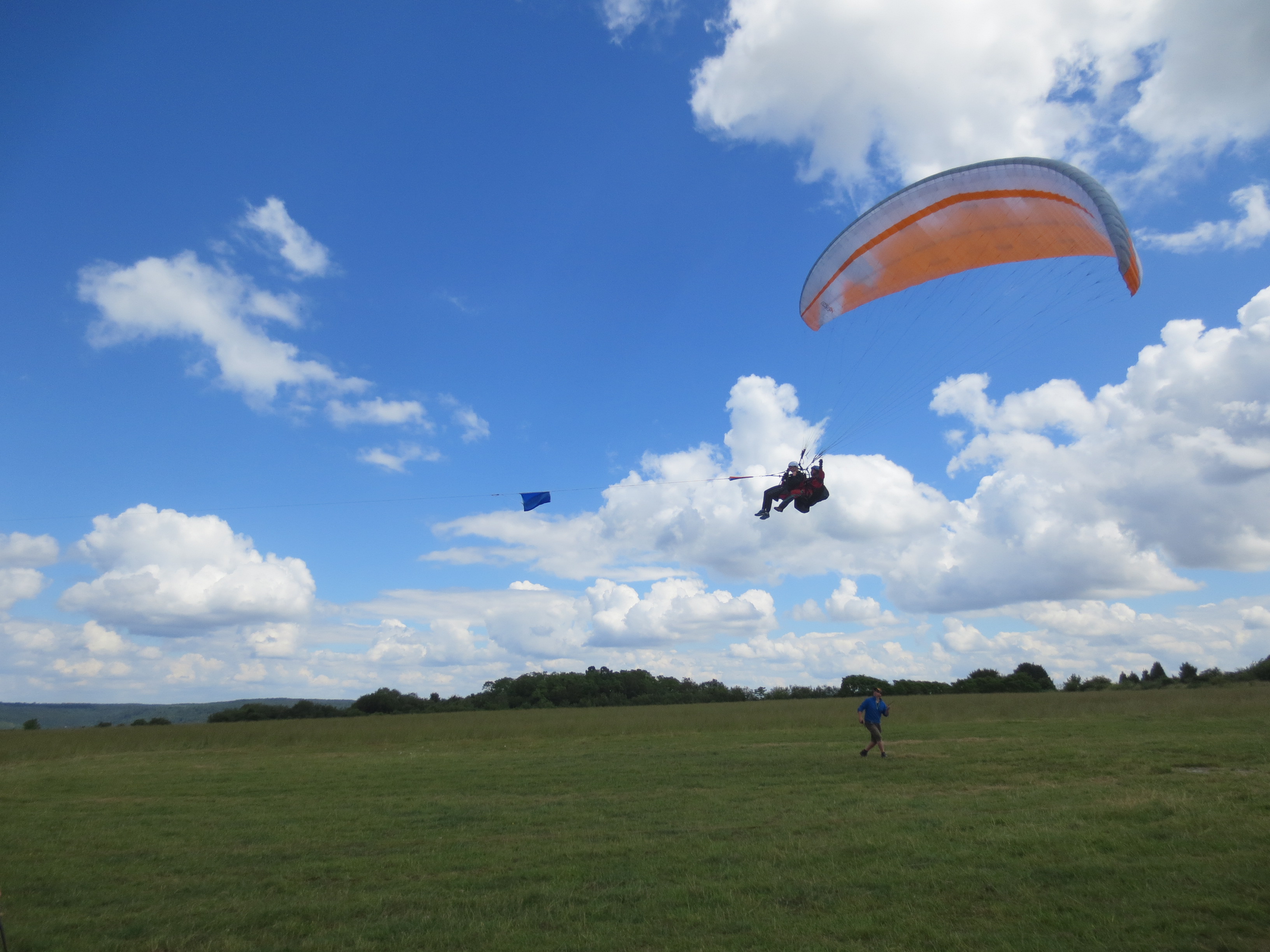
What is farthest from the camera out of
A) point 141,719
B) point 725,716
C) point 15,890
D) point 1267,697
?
point 141,719

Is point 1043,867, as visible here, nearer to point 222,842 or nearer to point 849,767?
point 849,767

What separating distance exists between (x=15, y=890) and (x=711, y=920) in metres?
6.73

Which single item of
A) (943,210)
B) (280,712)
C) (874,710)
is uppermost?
(943,210)

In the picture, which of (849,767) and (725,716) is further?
(725,716)

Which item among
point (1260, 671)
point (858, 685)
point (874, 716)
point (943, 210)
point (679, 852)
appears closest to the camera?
point (679, 852)

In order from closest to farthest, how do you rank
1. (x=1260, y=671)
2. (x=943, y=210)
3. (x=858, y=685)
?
(x=943, y=210), (x=1260, y=671), (x=858, y=685)

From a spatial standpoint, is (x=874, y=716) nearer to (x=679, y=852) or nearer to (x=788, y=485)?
(x=788, y=485)

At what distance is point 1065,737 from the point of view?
55.0ft

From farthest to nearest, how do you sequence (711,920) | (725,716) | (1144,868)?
(725,716) < (1144,868) < (711,920)

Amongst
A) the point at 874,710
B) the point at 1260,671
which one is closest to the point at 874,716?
the point at 874,710

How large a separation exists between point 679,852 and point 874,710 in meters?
8.87

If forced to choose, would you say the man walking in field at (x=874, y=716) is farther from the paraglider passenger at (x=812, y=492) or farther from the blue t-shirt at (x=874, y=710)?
the paraglider passenger at (x=812, y=492)

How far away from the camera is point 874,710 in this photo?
→ 15.4 m

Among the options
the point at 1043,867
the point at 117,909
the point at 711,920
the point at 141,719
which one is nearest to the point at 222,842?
the point at 117,909
